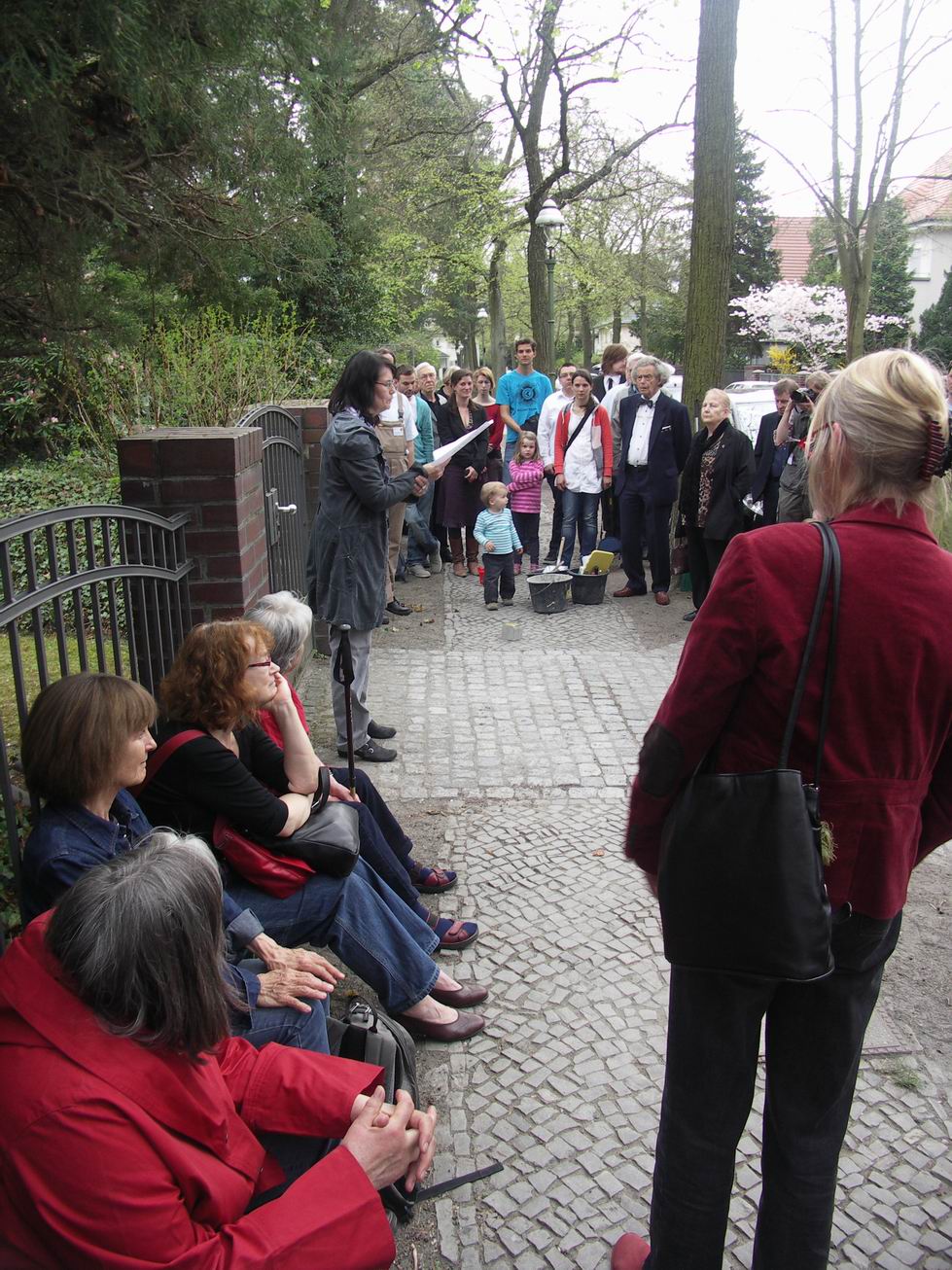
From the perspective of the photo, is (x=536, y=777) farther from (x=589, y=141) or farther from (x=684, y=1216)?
(x=589, y=141)

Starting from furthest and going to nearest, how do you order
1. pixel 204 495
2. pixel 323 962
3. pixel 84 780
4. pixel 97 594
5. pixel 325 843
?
pixel 204 495 < pixel 325 843 < pixel 97 594 < pixel 323 962 < pixel 84 780

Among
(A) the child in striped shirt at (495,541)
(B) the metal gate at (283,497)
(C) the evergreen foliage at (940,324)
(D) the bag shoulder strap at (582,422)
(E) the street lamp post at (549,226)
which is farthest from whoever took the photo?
(C) the evergreen foliage at (940,324)

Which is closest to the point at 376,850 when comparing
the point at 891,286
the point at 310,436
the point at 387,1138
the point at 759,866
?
the point at 387,1138

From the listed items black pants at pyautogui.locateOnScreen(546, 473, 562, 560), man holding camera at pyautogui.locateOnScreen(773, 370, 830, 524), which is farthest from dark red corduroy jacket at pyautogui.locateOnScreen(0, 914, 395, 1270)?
black pants at pyautogui.locateOnScreen(546, 473, 562, 560)

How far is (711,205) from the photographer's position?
9828 millimetres

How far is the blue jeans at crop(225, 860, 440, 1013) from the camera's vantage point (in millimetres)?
2951

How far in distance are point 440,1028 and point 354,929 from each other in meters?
0.46

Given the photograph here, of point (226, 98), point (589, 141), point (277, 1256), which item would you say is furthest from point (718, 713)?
point (589, 141)

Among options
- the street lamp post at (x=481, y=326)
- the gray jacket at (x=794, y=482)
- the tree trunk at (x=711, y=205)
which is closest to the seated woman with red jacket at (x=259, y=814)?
the gray jacket at (x=794, y=482)

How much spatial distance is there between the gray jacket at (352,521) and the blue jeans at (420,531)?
4.76m

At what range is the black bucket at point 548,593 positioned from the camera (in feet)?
28.4

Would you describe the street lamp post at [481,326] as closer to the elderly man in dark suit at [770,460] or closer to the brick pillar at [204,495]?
the elderly man in dark suit at [770,460]

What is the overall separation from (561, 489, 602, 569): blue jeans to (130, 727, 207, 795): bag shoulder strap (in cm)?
677

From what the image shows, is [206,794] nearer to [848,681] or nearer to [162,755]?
[162,755]
